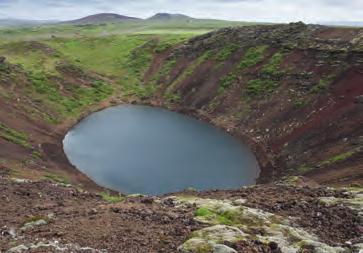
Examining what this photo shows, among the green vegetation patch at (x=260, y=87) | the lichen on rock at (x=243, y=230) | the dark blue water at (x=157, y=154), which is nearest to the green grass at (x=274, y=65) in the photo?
the green vegetation patch at (x=260, y=87)

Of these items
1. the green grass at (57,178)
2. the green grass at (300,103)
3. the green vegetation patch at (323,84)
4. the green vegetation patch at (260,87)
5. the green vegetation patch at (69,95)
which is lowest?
the green grass at (57,178)

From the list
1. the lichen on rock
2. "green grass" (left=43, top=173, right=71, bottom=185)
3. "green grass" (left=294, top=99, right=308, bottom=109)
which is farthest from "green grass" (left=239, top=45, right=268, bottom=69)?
the lichen on rock

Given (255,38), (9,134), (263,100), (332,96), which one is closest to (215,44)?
(255,38)

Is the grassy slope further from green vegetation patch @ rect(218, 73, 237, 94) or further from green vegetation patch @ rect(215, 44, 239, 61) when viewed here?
green vegetation patch @ rect(218, 73, 237, 94)

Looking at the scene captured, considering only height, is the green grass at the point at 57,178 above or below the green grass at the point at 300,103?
below

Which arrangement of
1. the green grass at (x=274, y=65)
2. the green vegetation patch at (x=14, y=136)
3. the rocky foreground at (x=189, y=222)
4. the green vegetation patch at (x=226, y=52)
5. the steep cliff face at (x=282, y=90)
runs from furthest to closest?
the green vegetation patch at (x=226, y=52) → the green grass at (x=274, y=65) → the green vegetation patch at (x=14, y=136) → the steep cliff face at (x=282, y=90) → the rocky foreground at (x=189, y=222)

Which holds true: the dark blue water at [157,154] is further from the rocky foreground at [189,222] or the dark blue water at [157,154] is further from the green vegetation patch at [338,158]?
the rocky foreground at [189,222]
